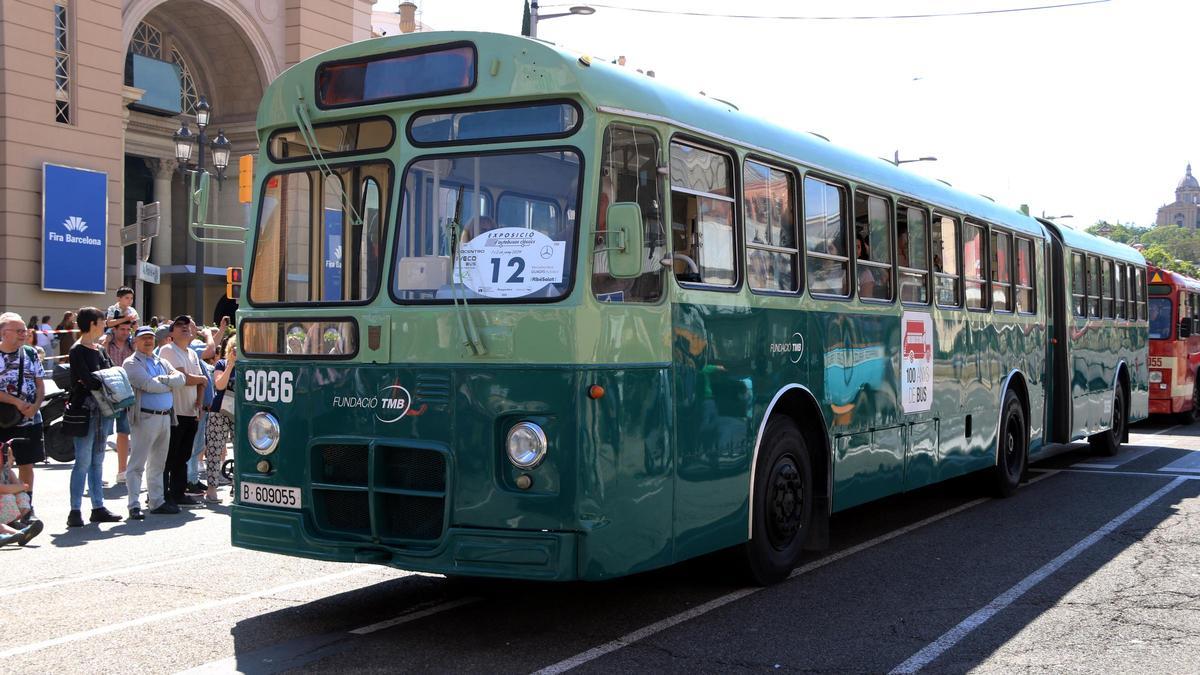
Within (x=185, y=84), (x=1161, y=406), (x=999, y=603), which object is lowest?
(x=999, y=603)

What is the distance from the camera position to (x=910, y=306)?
31.8 ft

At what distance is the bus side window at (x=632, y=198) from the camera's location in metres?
6.01

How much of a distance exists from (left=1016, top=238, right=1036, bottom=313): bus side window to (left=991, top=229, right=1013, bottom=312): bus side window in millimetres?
241

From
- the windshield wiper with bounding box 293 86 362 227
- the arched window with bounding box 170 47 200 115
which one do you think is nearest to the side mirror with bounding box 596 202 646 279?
the windshield wiper with bounding box 293 86 362 227

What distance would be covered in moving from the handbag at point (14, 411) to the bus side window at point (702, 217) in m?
5.86

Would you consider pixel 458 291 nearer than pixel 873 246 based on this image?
Yes

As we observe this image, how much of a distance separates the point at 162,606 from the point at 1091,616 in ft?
17.4

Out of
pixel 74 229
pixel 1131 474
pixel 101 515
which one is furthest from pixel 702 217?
pixel 74 229

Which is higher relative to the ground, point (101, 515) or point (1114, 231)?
point (1114, 231)

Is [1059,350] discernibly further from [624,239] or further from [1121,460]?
[624,239]

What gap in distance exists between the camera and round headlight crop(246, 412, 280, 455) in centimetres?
656

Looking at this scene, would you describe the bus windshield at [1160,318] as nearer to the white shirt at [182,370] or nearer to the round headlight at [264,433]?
the white shirt at [182,370]

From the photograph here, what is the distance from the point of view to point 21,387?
31.6ft

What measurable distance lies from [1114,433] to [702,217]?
457 inches
